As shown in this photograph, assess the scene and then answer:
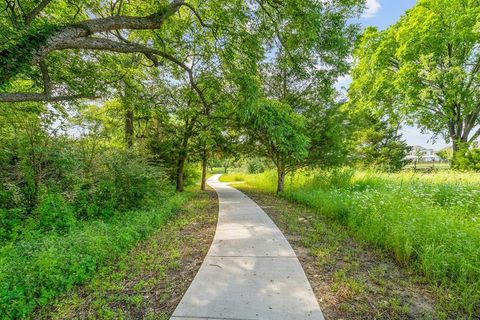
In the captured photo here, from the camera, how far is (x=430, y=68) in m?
12.6

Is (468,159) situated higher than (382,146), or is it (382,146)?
(382,146)

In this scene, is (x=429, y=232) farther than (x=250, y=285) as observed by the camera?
Yes

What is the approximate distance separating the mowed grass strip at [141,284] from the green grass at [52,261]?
0.45 feet

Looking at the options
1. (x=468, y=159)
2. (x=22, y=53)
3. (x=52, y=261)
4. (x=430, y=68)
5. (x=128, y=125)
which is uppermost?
(x=430, y=68)

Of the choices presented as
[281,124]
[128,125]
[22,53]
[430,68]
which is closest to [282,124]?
[281,124]

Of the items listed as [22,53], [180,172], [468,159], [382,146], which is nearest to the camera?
[22,53]

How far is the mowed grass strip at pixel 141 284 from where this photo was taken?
2.30 m

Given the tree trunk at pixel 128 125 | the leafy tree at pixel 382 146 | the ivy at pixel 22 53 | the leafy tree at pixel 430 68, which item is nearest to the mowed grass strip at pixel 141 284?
the ivy at pixel 22 53

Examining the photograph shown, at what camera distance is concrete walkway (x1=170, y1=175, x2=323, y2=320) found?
2189 millimetres

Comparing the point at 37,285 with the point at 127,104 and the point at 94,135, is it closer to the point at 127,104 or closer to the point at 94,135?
the point at 94,135

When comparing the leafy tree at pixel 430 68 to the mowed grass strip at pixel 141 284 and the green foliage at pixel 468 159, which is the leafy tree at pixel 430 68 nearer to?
the green foliage at pixel 468 159

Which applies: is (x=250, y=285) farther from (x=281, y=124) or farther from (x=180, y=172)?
(x=180, y=172)

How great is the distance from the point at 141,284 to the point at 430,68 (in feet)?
54.0

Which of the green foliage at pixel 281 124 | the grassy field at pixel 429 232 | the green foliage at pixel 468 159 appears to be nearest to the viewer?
the grassy field at pixel 429 232
